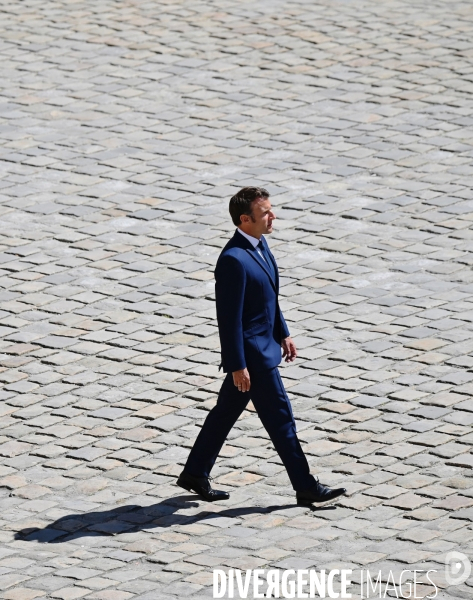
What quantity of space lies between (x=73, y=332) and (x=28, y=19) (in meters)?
8.18

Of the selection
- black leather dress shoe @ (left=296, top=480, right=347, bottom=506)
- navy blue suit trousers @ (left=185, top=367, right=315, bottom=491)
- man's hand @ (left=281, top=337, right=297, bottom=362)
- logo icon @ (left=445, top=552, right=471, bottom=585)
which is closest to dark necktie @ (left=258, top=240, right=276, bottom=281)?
man's hand @ (left=281, top=337, right=297, bottom=362)

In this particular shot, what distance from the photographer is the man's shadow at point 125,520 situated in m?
6.98

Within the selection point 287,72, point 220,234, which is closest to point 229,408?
point 220,234

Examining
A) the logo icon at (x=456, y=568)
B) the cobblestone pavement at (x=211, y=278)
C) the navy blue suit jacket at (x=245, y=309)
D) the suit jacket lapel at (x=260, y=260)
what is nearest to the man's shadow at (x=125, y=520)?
the cobblestone pavement at (x=211, y=278)

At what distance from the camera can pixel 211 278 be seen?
10375mm

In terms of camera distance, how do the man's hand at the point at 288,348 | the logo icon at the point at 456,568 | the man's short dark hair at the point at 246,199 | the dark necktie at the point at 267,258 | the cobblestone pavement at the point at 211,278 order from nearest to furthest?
1. the logo icon at the point at 456,568
2. the cobblestone pavement at the point at 211,278
3. the man's short dark hair at the point at 246,199
4. the dark necktie at the point at 267,258
5. the man's hand at the point at 288,348

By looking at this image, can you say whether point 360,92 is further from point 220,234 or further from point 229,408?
point 229,408

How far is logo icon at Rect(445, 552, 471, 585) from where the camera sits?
6.05m

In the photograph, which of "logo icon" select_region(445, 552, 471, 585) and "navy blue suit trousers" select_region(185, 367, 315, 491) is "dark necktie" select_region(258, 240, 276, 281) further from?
"logo icon" select_region(445, 552, 471, 585)

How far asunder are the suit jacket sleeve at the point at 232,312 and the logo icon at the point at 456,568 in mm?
1541

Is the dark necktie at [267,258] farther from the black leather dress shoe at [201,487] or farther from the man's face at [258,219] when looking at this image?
the black leather dress shoe at [201,487]

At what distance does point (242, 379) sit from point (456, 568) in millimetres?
1582

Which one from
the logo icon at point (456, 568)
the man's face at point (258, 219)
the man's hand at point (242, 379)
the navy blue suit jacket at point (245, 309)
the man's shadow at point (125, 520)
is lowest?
the man's shadow at point (125, 520)

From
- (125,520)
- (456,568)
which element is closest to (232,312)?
(125,520)
